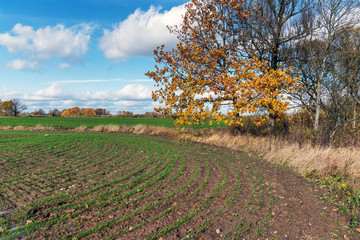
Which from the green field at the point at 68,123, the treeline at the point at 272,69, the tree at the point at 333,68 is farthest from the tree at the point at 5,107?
the tree at the point at 333,68

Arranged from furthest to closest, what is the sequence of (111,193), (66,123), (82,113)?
(82,113)
(66,123)
(111,193)

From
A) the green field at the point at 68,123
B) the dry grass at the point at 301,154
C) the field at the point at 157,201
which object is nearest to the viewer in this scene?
the field at the point at 157,201

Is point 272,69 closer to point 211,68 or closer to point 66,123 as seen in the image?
point 211,68

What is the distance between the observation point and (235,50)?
17156 mm

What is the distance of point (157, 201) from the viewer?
19.2 ft

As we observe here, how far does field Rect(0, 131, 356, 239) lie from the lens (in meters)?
4.58

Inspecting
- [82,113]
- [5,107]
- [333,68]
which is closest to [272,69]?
[333,68]

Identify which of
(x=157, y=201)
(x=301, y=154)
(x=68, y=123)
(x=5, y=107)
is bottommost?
(x=157, y=201)

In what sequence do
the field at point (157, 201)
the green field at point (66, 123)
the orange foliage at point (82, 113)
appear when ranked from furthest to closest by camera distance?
1. the orange foliage at point (82, 113)
2. the green field at point (66, 123)
3. the field at point (157, 201)

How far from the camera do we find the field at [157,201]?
180 inches

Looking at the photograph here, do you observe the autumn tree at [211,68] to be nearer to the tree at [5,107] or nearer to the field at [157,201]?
the field at [157,201]

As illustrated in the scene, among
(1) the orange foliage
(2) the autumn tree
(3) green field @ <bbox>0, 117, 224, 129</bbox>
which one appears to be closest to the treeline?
(2) the autumn tree

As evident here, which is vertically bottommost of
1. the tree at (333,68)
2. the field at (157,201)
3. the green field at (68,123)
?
the field at (157,201)

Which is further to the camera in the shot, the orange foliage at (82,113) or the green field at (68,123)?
the orange foliage at (82,113)
